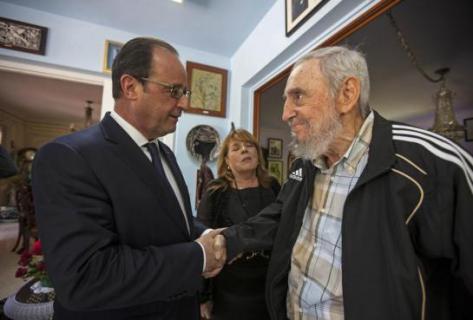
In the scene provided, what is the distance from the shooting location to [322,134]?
88 cm

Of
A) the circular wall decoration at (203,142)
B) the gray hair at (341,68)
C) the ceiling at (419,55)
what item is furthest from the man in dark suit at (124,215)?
the circular wall decoration at (203,142)

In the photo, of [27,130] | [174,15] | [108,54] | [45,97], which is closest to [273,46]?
[174,15]

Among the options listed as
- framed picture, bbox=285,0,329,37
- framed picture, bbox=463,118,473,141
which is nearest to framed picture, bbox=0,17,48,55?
framed picture, bbox=285,0,329,37

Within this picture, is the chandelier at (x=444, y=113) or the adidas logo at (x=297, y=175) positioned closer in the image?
the chandelier at (x=444, y=113)

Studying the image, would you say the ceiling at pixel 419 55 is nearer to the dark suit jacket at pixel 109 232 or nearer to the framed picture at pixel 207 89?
the dark suit jacket at pixel 109 232

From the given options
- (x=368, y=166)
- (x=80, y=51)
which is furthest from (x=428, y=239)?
(x=80, y=51)

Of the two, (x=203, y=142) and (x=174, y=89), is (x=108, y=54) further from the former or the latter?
(x=174, y=89)

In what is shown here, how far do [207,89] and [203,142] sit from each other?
623mm

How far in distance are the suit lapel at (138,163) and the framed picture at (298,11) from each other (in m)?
Answer: 1.37

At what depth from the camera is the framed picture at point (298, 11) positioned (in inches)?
57.6

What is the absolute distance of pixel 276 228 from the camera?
3.61 ft

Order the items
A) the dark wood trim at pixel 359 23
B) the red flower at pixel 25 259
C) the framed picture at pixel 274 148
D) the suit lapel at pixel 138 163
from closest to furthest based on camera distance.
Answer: the suit lapel at pixel 138 163, the dark wood trim at pixel 359 23, the red flower at pixel 25 259, the framed picture at pixel 274 148

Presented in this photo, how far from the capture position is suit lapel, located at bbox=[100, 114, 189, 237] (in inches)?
29.6

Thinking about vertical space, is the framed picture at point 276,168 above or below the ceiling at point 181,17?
below
